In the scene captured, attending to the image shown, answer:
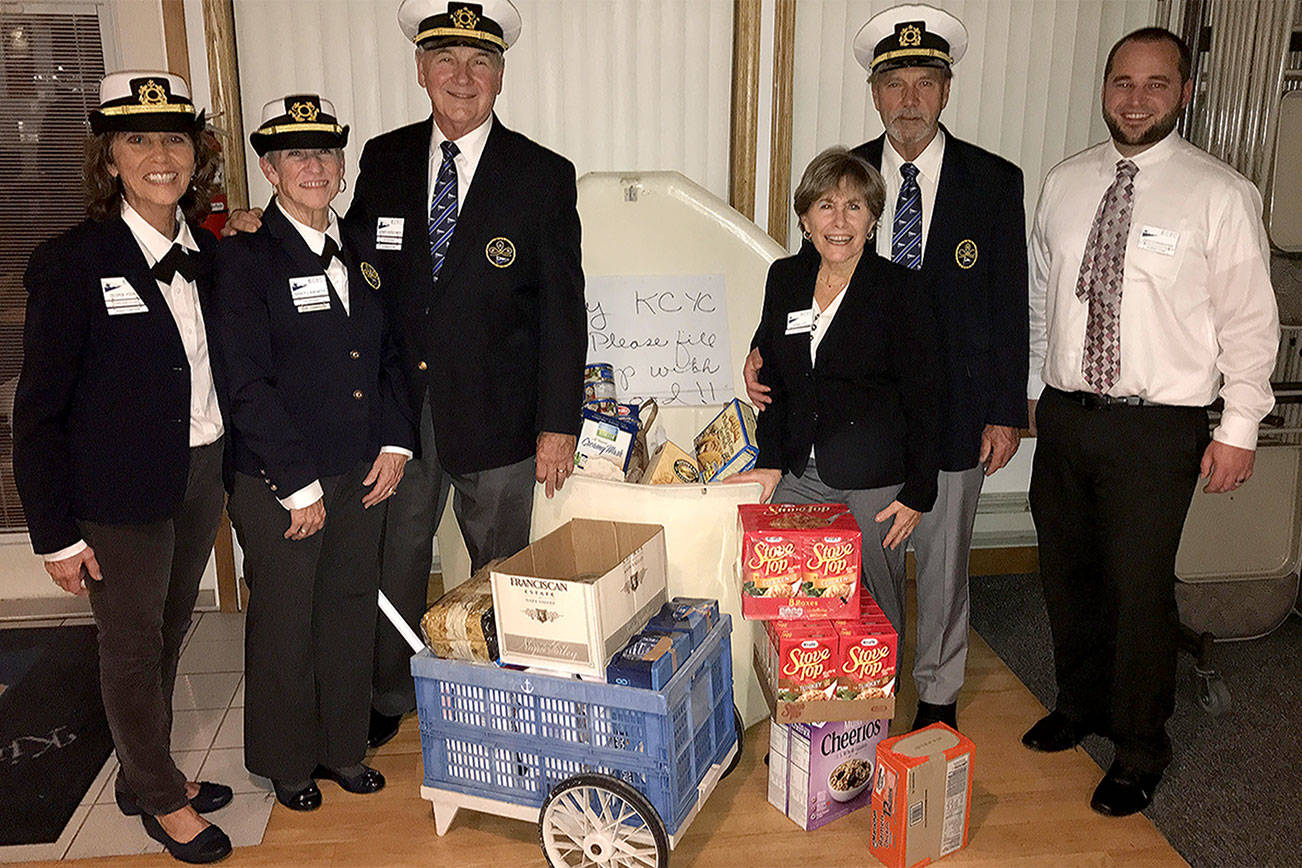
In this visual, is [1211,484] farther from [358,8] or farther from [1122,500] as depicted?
[358,8]

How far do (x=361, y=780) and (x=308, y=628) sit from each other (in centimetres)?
46

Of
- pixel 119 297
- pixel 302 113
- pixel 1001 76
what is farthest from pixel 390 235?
pixel 1001 76

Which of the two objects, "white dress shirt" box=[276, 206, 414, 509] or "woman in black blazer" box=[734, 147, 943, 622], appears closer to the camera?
"white dress shirt" box=[276, 206, 414, 509]

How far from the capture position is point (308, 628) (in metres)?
2.30


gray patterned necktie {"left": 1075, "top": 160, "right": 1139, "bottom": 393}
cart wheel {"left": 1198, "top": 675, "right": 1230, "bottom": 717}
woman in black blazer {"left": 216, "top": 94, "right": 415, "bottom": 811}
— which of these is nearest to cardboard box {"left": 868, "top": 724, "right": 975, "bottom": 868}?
gray patterned necktie {"left": 1075, "top": 160, "right": 1139, "bottom": 393}

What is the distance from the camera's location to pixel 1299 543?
10.7 ft

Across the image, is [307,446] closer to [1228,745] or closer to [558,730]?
[558,730]

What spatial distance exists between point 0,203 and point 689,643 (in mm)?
2849

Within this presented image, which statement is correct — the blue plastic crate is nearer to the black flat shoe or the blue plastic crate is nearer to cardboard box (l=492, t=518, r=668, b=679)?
cardboard box (l=492, t=518, r=668, b=679)

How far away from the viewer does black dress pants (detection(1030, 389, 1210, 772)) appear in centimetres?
230

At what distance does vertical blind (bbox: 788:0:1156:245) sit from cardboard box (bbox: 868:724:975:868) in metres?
2.02

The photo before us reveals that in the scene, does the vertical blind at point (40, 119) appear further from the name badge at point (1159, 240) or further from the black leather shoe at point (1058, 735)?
the black leather shoe at point (1058, 735)

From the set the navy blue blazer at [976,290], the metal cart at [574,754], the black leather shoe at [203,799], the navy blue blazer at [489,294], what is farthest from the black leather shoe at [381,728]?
the navy blue blazer at [976,290]

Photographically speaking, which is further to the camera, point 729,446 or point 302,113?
point 729,446
